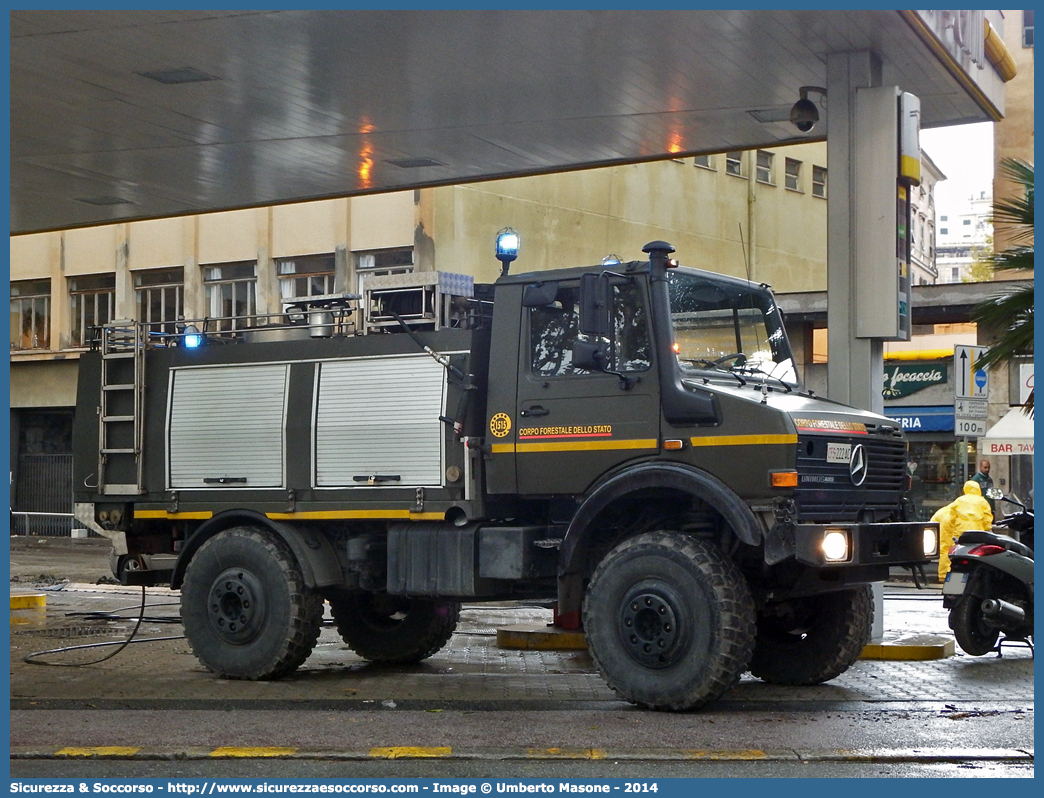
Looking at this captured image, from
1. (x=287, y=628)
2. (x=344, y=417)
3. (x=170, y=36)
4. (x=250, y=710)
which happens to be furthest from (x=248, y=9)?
(x=250, y=710)

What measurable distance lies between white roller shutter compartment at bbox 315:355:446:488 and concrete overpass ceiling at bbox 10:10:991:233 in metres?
3.35

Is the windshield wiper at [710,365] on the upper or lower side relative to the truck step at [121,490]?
upper

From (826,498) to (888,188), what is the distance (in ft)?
15.1

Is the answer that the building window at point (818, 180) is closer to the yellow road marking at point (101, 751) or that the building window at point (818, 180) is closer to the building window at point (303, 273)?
the building window at point (303, 273)

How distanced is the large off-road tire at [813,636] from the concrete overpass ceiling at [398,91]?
4.81 metres

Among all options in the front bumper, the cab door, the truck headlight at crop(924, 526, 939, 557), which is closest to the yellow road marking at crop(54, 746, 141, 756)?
the cab door

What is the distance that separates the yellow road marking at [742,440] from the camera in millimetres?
8797

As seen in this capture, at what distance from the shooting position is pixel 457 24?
12305mm

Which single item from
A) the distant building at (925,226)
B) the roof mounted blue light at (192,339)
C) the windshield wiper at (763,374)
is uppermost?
the distant building at (925,226)

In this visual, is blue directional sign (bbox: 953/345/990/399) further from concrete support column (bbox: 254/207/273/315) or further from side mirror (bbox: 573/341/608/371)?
concrete support column (bbox: 254/207/273/315)

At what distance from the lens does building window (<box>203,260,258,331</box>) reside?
33.8 m

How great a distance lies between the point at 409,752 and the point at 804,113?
333 inches

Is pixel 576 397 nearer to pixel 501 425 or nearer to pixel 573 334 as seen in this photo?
pixel 573 334

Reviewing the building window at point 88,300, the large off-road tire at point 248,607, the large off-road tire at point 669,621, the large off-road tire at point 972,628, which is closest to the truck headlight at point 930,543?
the large off-road tire at point 669,621
